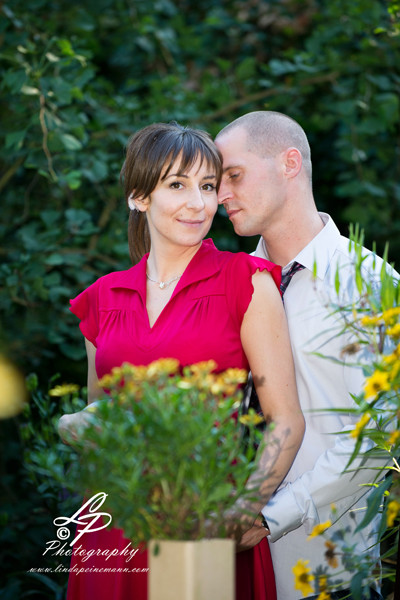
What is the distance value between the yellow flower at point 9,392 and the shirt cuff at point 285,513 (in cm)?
184

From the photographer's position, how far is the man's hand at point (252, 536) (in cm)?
173

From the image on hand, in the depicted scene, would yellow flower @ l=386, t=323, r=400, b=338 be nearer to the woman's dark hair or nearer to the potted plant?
the potted plant

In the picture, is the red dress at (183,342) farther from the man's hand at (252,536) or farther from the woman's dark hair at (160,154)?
the woman's dark hair at (160,154)

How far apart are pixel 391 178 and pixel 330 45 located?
Answer: 2.44 feet

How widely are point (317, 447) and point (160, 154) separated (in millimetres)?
A: 834

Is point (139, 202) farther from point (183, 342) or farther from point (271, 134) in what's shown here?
point (271, 134)

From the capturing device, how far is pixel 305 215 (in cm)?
231

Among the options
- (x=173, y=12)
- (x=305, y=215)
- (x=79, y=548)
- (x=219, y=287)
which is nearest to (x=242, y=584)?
(x=79, y=548)

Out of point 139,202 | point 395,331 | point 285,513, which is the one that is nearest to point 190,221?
point 139,202

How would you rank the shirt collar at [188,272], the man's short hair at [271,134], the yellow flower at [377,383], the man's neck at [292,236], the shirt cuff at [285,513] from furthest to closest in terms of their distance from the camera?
the man's short hair at [271,134], the man's neck at [292,236], the shirt collar at [188,272], the shirt cuff at [285,513], the yellow flower at [377,383]

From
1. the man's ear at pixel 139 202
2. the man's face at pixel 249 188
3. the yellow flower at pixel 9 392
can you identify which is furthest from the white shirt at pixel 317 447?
the yellow flower at pixel 9 392

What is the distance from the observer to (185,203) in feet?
6.36

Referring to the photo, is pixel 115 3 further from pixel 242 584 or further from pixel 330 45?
pixel 242 584

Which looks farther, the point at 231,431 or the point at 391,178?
the point at 391,178
